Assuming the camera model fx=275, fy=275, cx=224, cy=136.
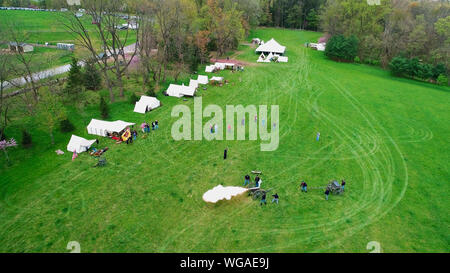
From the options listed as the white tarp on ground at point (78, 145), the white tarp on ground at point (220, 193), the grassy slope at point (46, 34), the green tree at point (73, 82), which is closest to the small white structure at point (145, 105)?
the green tree at point (73, 82)

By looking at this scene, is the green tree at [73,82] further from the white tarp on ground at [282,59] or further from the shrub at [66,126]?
the white tarp on ground at [282,59]

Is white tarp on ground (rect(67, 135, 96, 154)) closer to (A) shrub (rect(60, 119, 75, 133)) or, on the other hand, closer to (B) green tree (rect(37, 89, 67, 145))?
(B) green tree (rect(37, 89, 67, 145))

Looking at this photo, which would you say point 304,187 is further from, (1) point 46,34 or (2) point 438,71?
(1) point 46,34

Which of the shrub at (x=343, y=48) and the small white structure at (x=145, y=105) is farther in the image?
the shrub at (x=343, y=48)

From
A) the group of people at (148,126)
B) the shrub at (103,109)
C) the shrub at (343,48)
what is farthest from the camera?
the shrub at (343,48)

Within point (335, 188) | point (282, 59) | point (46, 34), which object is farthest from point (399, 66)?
point (46, 34)

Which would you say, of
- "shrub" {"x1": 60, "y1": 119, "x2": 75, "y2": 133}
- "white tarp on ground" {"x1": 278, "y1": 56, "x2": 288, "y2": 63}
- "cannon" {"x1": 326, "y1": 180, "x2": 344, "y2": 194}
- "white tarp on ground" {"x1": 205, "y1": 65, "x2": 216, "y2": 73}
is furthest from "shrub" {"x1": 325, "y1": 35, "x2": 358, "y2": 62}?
"shrub" {"x1": 60, "y1": 119, "x2": 75, "y2": 133}

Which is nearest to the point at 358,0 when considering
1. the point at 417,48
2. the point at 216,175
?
the point at 417,48
